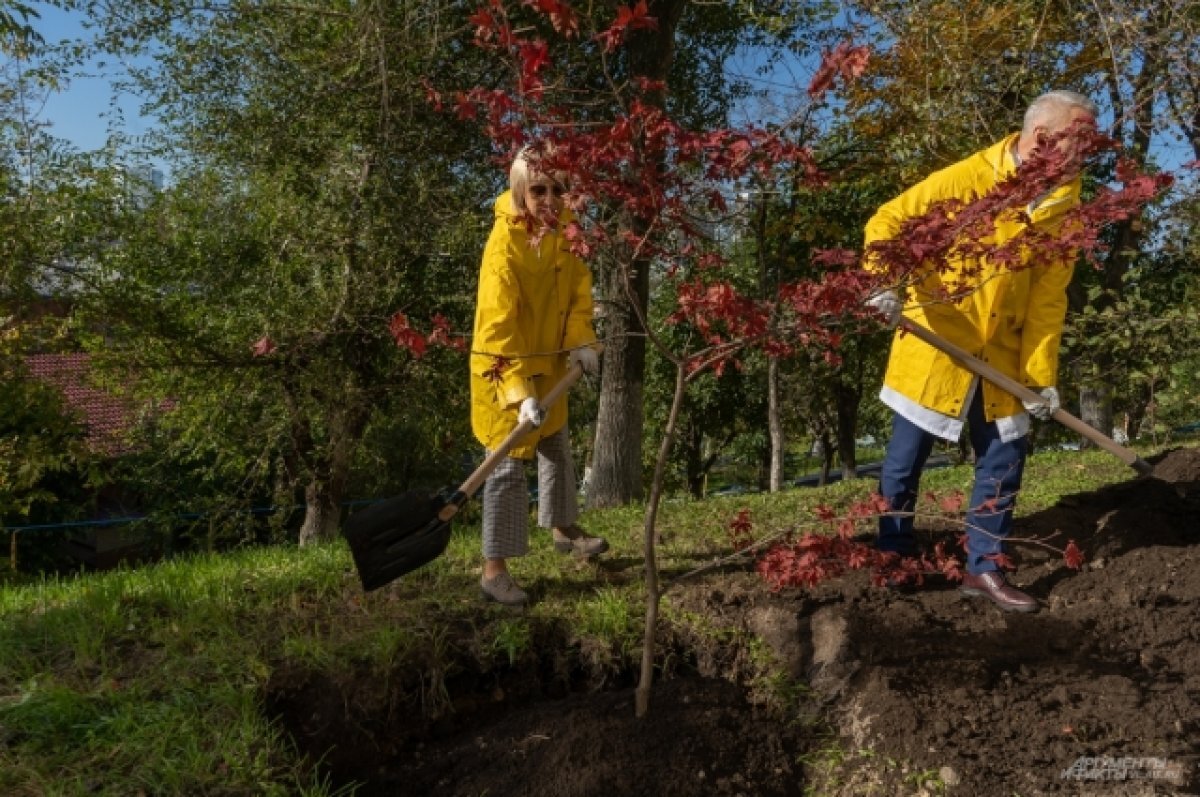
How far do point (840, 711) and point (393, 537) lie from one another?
1.73m

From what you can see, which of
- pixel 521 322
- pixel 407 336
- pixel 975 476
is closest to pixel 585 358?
pixel 521 322

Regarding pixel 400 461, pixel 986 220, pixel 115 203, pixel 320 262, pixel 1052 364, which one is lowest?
pixel 400 461

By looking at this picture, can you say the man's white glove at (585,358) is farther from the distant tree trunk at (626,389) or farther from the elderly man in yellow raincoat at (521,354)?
the distant tree trunk at (626,389)

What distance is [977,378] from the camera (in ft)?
11.9

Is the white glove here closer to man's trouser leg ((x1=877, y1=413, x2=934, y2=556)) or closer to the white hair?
man's trouser leg ((x1=877, y1=413, x2=934, y2=556))

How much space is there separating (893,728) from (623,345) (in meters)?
4.37

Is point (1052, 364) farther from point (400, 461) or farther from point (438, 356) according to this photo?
point (400, 461)

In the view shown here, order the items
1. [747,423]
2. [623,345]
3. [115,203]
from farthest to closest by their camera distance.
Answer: [747,423], [115,203], [623,345]

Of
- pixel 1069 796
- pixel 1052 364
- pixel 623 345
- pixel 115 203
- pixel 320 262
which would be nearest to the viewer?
pixel 1069 796

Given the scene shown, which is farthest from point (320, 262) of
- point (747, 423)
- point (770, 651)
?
point (747, 423)

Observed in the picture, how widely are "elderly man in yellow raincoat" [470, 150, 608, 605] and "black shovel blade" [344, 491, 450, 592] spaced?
0.30 metres

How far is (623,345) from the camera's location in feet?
22.0

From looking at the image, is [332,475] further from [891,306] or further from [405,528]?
[891,306]

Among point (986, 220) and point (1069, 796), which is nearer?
point (1069, 796)
